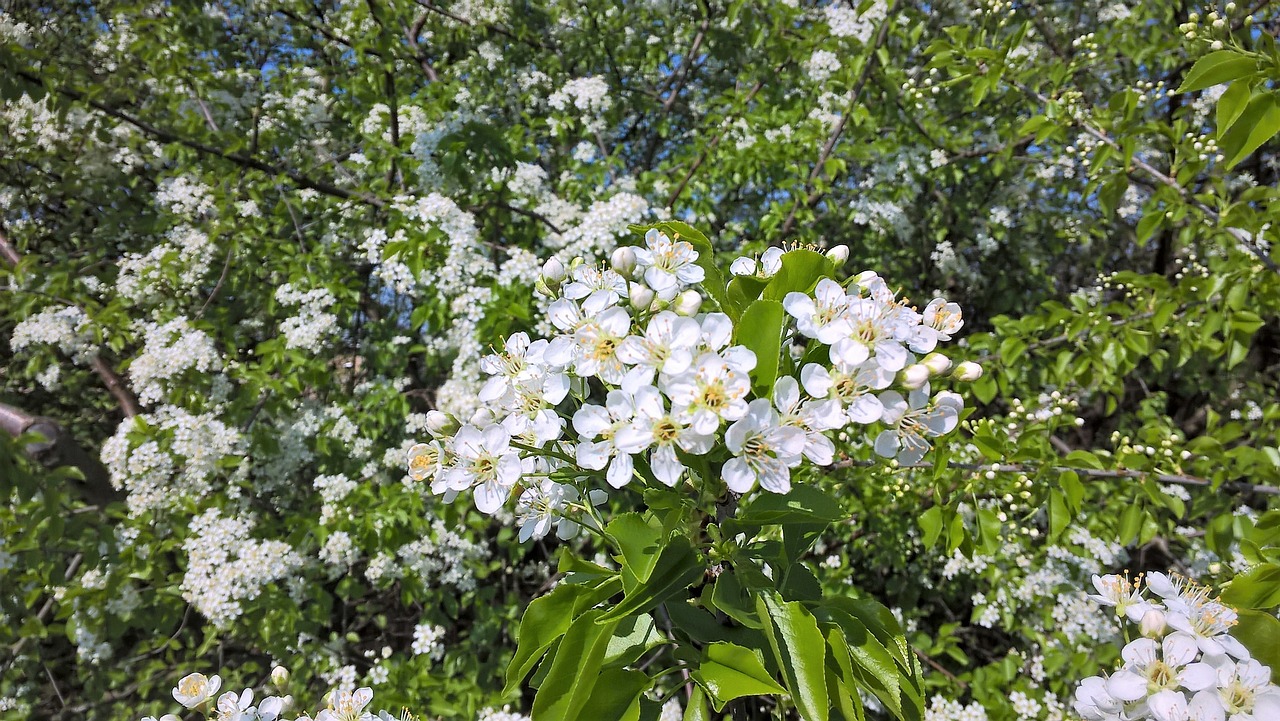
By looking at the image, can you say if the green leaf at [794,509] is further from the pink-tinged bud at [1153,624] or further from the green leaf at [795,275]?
the pink-tinged bud at [1153,624]

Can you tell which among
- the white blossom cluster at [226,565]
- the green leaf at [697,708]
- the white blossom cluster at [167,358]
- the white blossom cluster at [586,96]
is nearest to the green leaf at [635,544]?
the green leaf at [697,708]

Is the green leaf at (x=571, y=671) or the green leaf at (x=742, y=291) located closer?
the green leaf at (x=571, y=671)

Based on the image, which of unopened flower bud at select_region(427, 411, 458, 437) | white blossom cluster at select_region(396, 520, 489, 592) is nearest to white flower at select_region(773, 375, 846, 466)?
unopened flower bud at select_region(427, 411, 458, 437)

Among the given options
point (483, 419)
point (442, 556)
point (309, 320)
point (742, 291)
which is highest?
point (742, 291)

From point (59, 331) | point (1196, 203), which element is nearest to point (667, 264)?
point (1196, 203)

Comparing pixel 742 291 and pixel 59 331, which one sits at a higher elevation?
pixel 742 291

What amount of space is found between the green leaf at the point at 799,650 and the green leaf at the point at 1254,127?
4.28ft

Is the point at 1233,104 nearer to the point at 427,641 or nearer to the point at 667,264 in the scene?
the point at 667,264

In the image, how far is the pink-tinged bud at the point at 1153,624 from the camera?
A: 1.00 m

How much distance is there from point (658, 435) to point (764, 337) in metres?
0.21

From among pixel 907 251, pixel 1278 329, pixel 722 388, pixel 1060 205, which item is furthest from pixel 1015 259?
pixel 722 388

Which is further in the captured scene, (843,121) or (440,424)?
(843,121)

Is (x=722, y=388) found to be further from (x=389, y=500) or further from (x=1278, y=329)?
(x=1278, y=329)

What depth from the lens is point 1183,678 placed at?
94 centimetres
